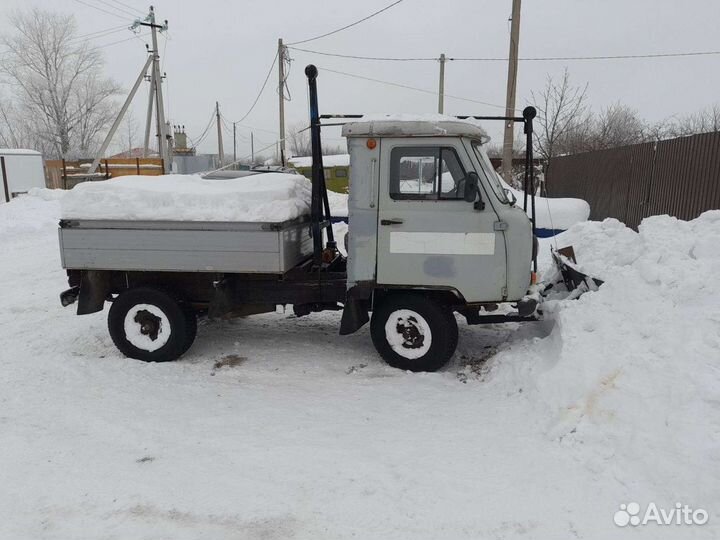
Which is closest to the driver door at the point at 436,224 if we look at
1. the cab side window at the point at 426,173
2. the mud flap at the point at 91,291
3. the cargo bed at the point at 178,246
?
the cab side window at the point at 426,173

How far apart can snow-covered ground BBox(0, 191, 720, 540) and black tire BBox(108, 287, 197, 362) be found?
21 cm

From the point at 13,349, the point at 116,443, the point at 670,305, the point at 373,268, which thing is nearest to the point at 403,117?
the point at 373,268

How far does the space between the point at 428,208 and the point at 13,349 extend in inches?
192

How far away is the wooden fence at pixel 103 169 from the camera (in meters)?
24.8

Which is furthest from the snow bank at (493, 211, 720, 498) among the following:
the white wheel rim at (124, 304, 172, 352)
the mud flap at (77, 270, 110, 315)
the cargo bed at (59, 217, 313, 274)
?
the mud flap at (77, 270, 110, 315)

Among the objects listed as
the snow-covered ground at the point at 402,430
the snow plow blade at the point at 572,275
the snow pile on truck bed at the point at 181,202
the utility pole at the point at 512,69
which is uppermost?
the utility pole at the point at 512,69

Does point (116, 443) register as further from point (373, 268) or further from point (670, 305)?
point (670, 305)

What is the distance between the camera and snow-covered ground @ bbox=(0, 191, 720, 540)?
125 inches

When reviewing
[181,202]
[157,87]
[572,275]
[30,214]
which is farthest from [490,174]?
[157,87]

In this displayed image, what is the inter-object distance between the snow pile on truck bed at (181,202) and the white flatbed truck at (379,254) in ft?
0.34

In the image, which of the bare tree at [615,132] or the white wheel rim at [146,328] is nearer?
the white wheel rim at [146,328]

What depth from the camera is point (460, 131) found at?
508 centimetres

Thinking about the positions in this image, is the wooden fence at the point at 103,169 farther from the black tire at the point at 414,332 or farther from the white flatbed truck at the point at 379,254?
the black tire at the point at 414,332

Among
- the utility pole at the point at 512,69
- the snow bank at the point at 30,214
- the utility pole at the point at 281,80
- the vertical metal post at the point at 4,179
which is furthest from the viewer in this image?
the utility pole at the point at 281,80
